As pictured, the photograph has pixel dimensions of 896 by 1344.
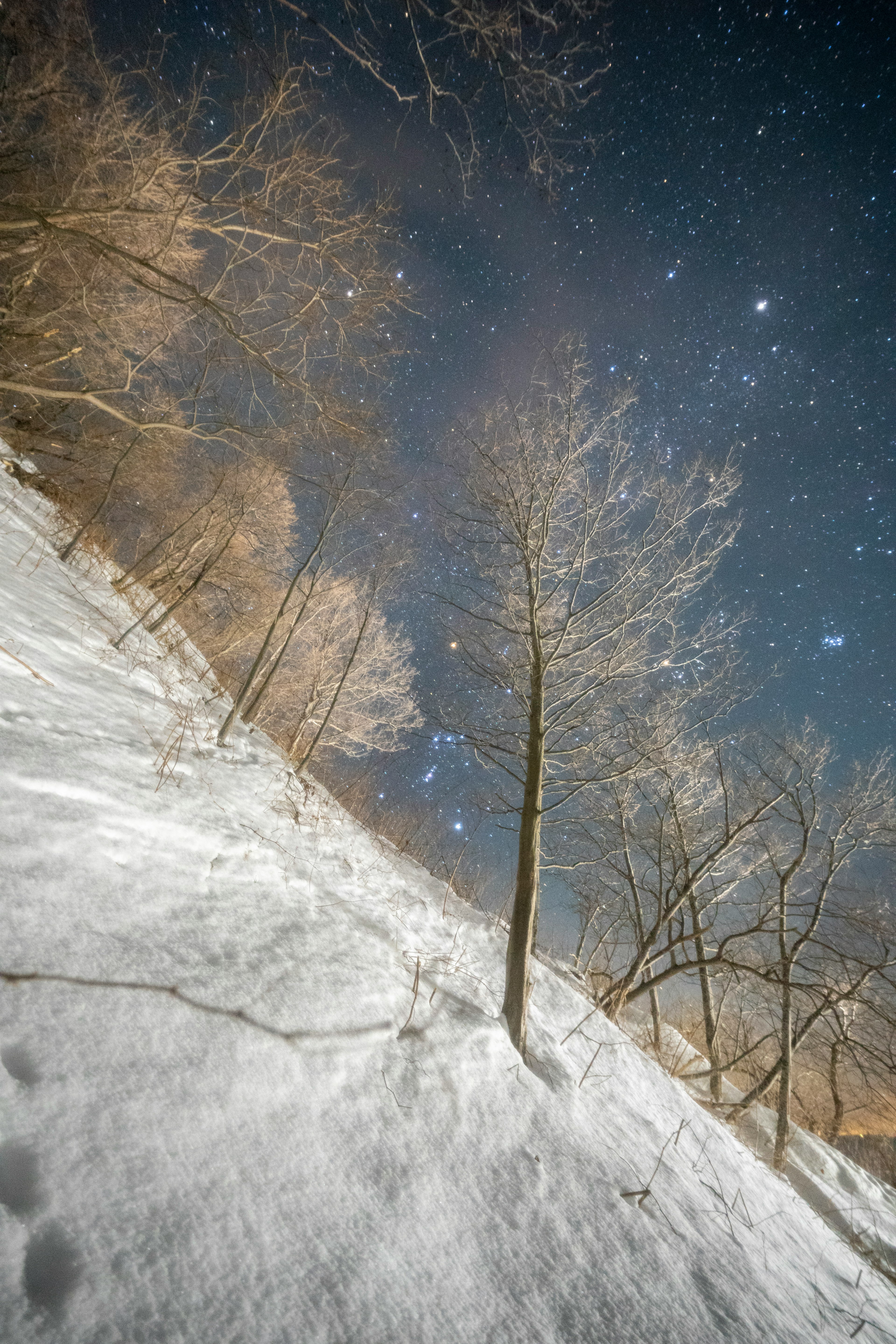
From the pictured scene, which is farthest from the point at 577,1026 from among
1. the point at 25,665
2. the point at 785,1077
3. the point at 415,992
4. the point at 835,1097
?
the point at 835,1097

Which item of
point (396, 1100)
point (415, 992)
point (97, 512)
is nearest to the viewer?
point (396, 1100)

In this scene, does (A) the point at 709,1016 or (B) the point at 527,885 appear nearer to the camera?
(B) the point at 527,885

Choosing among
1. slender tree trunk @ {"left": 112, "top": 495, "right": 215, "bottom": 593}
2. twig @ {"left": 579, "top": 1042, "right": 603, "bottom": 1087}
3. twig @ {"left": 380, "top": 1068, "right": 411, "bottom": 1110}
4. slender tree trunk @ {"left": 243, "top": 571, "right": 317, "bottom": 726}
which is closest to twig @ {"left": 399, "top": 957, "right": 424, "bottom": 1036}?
twig @ {"left": 380, "top": 1068, "right": 411, "bottom": 1110}

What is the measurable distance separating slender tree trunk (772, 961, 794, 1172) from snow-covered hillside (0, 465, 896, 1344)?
5531mm

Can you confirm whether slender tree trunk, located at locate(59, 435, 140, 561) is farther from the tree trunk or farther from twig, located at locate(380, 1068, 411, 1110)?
the tree trunk

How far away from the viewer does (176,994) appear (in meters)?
1.71

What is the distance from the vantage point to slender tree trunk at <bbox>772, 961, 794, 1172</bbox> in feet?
24.6

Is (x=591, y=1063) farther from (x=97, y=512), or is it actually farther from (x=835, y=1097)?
(x=835, y=1097)

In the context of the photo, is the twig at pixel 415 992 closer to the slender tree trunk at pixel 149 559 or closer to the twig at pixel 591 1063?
the twig at pixel 591 1063

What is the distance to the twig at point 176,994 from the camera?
1440 mm

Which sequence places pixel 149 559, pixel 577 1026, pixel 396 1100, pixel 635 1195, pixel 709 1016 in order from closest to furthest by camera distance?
pixel 396 1100 → pixel 635 1195 → pixel 577 1026 → pixel 709 1016 → pixel 149 559

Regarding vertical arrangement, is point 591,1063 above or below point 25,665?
below

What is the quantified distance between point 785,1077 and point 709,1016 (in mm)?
2120

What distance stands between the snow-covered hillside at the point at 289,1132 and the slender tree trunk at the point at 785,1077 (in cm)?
553
